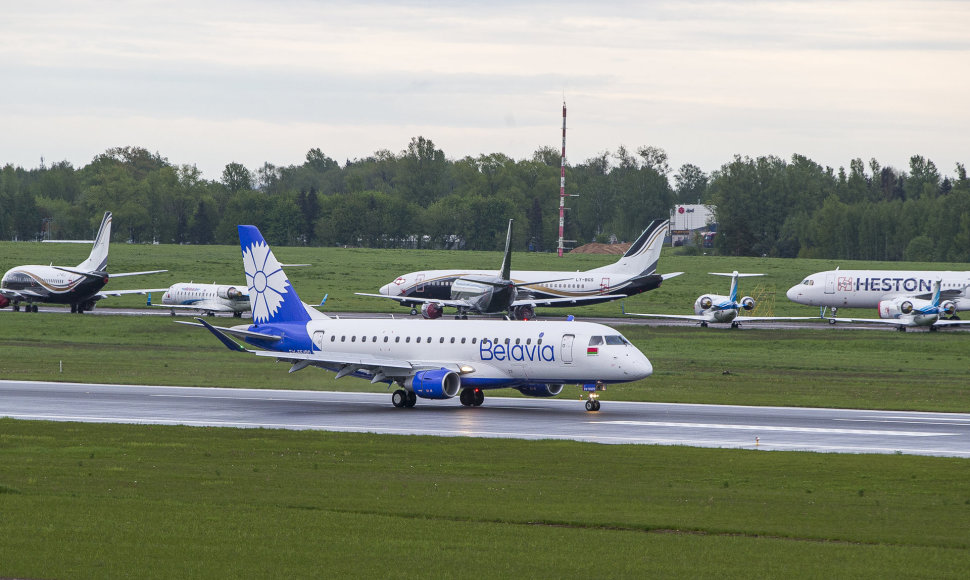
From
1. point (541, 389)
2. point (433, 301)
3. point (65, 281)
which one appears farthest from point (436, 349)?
point (65, 281)

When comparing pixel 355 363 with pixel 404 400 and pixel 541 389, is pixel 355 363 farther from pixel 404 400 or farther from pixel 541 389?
pixel 541 389

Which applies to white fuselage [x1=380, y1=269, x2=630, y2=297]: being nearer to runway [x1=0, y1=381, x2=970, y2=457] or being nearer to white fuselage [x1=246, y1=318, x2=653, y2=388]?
runway [x1=0, y1=381, x2=970, y2=457]

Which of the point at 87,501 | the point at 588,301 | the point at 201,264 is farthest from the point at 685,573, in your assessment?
the point at 201,264

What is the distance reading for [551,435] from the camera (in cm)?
3659

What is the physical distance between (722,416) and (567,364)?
5.72m

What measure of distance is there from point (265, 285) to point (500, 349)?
1171 centimetres

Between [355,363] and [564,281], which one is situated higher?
[564,281]

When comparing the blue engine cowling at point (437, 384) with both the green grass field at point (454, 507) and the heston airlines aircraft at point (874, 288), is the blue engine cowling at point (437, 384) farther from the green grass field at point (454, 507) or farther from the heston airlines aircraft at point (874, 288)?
the heston airlines aircraft at point (874, 288)

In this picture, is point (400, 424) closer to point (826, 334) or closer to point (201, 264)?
point (826, 334)

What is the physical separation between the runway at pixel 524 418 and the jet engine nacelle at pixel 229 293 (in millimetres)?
47954

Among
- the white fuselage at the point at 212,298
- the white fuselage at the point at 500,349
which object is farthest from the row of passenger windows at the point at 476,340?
the white fuselage at the point at 212,298

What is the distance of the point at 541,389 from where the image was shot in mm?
46156

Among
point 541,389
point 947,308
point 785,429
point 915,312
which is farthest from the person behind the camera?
point 947,308

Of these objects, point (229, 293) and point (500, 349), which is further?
point (229, 293)
